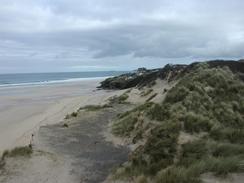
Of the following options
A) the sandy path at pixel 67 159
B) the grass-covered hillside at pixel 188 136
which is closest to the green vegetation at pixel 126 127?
the grass-covered hillside at pixel 188 136

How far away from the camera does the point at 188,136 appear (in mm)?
12539

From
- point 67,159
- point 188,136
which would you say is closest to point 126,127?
point 188,136

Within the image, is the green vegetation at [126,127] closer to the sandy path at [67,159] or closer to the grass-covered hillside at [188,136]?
the grass-covered hillside at [188,136]

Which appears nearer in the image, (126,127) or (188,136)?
(188,136)

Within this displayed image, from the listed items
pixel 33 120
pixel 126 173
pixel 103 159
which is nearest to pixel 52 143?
pixel 103 159

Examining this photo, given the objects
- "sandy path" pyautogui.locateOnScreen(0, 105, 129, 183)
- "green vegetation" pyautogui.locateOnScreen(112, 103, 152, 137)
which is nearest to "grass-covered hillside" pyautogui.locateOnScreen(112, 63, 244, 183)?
"green vegetation" pyautogui.locateOnScreen(112, 103, 152, 137)

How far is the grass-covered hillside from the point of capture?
8430mm

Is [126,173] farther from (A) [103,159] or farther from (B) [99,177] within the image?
(A) [103,159]

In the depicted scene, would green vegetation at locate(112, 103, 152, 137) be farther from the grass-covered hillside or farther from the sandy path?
the sandy path

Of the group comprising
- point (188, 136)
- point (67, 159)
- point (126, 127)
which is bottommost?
point (67, 159)

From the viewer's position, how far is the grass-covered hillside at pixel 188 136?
27.7ft

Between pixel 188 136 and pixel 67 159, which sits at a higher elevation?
pixel 188 136

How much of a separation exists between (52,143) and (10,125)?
10.5 meters

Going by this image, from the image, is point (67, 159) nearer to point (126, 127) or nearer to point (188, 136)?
point (188, 136)
